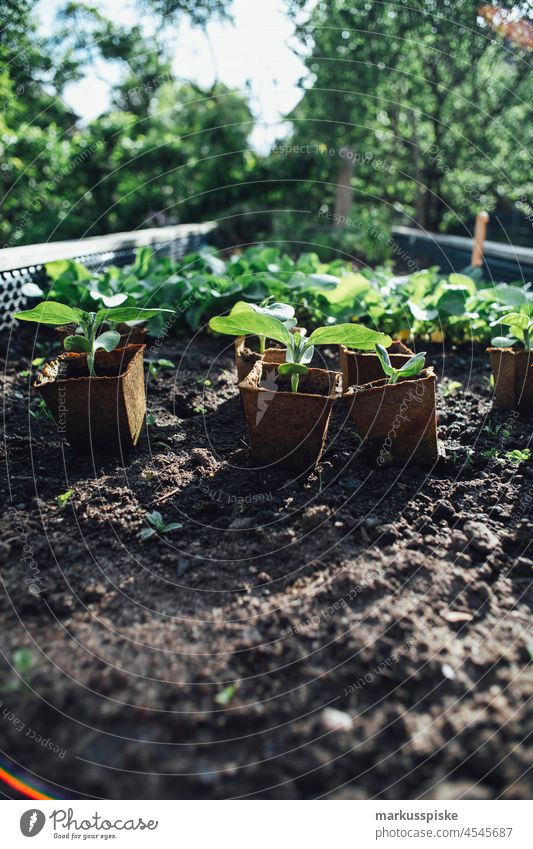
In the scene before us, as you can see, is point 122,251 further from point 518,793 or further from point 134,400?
point 518,793

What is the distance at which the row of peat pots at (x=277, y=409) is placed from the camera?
2.03 m

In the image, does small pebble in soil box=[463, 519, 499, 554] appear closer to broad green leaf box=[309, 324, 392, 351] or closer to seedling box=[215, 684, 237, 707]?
broad green leaf box=[309, 324, 392, 351]

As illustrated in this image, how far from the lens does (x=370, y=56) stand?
24.8 feet

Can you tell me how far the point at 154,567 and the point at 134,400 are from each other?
0.84 m

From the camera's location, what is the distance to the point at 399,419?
208cm

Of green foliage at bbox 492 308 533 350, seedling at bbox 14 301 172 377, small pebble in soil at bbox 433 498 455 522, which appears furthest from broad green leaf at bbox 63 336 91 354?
green foliage at bbox 492 308 533 350

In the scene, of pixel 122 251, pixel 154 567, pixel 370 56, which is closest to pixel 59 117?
pixel 370 56

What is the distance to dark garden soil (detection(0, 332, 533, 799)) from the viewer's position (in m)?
1.11

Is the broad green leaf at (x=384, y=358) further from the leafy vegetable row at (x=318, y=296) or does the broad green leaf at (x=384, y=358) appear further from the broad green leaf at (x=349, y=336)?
the leafy vegetable row at (x=318, y=296)

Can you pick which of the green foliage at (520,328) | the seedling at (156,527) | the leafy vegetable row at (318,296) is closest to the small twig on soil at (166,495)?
the seedling at (156,527)

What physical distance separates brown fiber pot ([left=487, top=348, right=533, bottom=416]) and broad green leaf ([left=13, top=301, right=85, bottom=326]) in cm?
180

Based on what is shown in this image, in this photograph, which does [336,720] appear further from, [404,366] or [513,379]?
[513,379]

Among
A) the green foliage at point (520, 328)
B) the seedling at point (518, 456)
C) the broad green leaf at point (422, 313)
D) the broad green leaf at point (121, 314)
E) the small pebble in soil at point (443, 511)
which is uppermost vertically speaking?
the broad green leaf at point (422, 313)

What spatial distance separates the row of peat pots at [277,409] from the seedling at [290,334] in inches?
4.1
